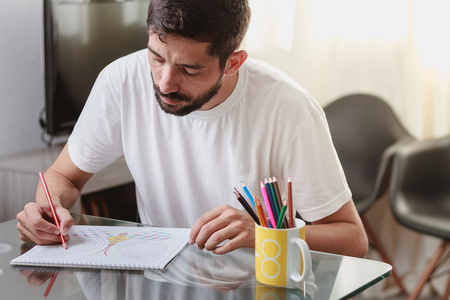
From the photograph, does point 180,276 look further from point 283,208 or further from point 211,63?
point 211,63

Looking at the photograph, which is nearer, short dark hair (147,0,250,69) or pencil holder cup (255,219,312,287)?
pencil holder cup (255,219,312,287)

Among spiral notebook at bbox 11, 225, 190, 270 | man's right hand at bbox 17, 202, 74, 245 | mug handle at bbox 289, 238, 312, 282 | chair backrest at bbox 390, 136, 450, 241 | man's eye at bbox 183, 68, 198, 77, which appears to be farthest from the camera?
chair backrest at bbox 390, 136, 450, 241

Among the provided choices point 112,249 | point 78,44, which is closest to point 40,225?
point 112,249

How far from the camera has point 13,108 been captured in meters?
2.50

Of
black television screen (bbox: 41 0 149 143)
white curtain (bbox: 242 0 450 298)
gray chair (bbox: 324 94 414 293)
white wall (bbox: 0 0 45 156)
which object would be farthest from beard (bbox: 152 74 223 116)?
white curtain (bbox: 242 0 450 298)

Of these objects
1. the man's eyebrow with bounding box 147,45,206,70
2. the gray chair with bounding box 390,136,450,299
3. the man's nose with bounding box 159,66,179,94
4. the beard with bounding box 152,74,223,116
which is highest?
the man's eyebrow with bounding box 147,45,206,70

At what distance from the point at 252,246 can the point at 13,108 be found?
65.8 inches

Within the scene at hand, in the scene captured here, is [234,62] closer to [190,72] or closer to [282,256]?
[190,72]

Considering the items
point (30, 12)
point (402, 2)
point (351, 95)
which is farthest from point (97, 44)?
point (402, 2)

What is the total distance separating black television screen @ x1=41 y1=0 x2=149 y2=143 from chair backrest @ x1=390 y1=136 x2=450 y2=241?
124cm

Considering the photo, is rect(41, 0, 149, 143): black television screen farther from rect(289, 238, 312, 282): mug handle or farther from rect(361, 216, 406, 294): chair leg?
rect(289, 238, 312, 282): mug handle

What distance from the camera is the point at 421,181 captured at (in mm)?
2615

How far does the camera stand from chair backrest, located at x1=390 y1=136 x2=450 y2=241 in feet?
8.27

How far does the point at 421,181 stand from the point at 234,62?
150 cm
